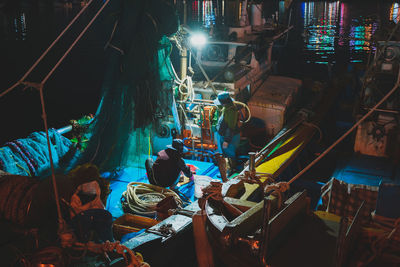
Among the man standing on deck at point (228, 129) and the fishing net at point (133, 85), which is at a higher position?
the fishing net at point (133, 85)

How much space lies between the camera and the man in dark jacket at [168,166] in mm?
7418

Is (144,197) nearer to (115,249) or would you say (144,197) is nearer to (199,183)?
(199,183)

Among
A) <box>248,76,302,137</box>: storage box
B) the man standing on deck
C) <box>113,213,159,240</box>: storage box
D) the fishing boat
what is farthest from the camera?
<box>248,76,302,137</box>: storage box

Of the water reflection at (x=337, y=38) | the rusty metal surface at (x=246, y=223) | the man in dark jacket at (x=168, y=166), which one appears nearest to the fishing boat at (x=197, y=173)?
the rusty metal surface at (x=246, y=223)

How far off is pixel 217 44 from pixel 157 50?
16.9 feet

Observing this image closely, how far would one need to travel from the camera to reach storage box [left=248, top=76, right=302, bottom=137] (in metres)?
10.5

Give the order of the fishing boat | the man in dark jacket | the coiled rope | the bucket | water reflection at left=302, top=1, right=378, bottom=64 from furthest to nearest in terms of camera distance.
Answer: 1. water reflection at left=302, top=1, right=378, bottom=64
2. the bucket
3. the man in dark jacket
4. the coiled rope
5. the fishing boat

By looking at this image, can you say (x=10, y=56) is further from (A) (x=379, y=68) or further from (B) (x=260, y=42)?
(A) (x=379, y=68)

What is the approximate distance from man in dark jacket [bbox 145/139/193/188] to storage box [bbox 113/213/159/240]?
1.68 metres

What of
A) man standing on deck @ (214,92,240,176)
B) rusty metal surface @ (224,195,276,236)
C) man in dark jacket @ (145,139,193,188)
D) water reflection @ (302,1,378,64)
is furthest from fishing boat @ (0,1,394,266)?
water reflection @ (302,1,378,64)

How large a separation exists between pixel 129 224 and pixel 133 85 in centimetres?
219

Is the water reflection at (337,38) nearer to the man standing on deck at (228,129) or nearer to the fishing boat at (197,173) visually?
the fishing boat at (197,173)

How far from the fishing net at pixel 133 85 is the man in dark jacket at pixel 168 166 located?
0.44m

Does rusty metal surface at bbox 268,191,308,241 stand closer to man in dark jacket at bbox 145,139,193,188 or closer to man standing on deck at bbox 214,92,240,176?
man in dark jacket at bbox 145,139,193,188
